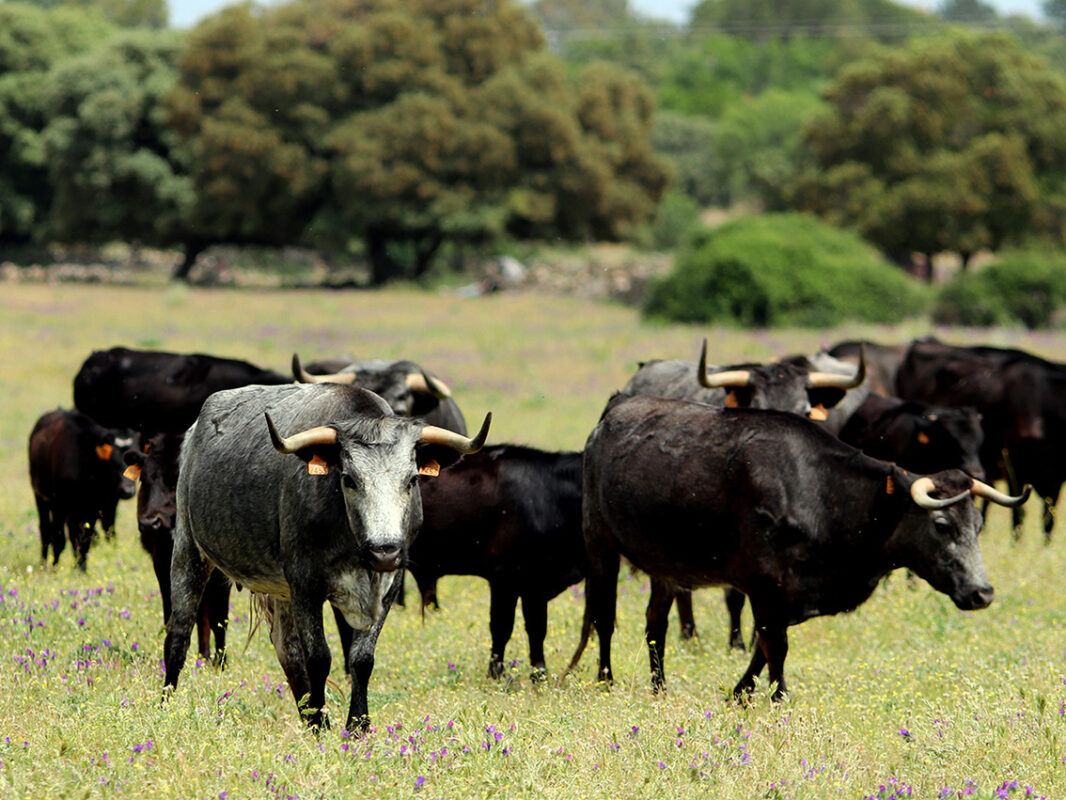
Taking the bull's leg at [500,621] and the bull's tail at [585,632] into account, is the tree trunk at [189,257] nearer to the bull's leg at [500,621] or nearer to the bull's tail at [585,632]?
the bull's leg at [500,621]

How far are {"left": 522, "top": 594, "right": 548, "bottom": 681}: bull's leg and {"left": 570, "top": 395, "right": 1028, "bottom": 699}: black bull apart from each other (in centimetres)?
86

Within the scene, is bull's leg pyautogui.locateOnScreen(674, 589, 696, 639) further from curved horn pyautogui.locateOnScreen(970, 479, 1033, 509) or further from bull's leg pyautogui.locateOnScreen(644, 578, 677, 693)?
curved horn pyautogui.locateOnScreen(970, 479, 1033, 509)

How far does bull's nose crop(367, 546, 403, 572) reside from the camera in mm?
6164

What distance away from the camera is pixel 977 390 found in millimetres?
16484

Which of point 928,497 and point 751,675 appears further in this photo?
point 751,675

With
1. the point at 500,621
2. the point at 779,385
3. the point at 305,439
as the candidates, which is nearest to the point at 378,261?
the point at 779,385

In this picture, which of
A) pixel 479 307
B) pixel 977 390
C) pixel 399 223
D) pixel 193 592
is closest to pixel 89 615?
pixel 193 592

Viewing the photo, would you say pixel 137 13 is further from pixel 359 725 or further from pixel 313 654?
pixel 359 725

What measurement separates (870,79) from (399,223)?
20.0m

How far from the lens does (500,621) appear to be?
899 centimetres

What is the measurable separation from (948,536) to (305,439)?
373 centimetres

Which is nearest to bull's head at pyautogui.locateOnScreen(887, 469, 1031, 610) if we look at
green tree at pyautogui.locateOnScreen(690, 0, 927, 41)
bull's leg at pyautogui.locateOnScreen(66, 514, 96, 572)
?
bull's leg at pyautogui.locateOnScreen(66, 514, 96, 572)

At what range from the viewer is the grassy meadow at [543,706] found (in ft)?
18.9

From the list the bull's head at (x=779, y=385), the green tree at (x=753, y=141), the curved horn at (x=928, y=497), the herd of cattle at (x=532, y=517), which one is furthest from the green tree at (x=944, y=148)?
the curved horn at (x=928, y=497)
